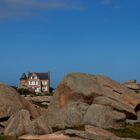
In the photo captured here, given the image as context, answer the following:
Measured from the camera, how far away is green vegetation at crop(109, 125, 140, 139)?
88.7 feet

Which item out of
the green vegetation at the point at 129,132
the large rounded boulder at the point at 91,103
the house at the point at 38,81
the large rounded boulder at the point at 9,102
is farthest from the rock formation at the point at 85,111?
the house at the point at 38,81

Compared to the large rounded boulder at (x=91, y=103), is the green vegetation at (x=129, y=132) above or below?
below

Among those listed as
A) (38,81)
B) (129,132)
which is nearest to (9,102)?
(129,132)

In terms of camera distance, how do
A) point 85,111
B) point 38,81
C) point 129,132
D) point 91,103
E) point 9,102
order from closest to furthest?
point 129,132
point 9,102
point 85,111
point 91,103
point 38,81

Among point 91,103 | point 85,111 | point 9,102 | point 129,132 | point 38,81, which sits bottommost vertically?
point 129,132

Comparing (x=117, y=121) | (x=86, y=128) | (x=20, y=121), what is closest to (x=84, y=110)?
(x=117, y=121)

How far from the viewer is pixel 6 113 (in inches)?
1148

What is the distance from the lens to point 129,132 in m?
28.6

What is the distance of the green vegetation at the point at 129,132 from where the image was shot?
27.0 meters

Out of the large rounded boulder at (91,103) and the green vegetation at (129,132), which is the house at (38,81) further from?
the green vegetation at (129,132)

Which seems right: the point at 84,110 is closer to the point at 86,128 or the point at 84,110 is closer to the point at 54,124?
the point at 54,124

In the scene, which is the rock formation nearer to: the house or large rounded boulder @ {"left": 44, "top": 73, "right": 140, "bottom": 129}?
large rounded boulder @ {"left": 44, "top": 73, "right": 140, "bottom": 129}

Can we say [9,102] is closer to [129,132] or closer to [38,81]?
[129,132]

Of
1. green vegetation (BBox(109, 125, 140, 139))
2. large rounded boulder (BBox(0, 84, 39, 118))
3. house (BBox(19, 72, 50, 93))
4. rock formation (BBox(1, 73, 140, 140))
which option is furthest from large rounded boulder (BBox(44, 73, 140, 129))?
house (BBox(19, 72, 50, 93))
